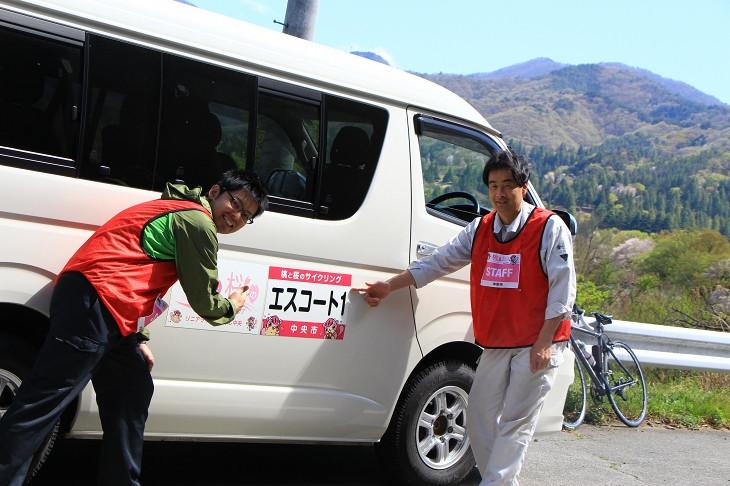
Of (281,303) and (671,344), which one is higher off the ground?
(281,303)

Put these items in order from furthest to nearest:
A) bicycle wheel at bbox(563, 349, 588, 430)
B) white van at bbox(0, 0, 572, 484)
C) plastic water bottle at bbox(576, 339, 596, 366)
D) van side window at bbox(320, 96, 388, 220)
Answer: plastic water bottle at bbox(576, 339, 596, 366) → bicycle wheel at bbox(563, 349, 588, 430) → van side window at bbox(320, 96, 388, 220) → white van at bbox(0, 0, 572, 484)

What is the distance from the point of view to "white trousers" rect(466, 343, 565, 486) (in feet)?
14.1

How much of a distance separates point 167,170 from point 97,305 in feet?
3.04

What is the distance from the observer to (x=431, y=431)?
16.2 ft

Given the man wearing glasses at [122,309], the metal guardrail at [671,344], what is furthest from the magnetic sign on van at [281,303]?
the metal guardrail at [671,344]

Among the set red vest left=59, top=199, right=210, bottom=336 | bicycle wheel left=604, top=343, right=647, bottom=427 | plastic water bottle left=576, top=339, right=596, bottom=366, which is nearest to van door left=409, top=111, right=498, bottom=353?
red vest left=59, top=199, right=210, bottom=336

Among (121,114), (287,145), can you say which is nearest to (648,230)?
(287,145)

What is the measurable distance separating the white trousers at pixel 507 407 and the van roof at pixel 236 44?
1.60m

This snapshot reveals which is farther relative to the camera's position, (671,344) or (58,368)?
(671,344)

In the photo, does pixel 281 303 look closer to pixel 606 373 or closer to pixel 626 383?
pixel 606 373

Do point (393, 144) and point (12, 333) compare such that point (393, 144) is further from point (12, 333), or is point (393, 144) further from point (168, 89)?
point (12, 333)

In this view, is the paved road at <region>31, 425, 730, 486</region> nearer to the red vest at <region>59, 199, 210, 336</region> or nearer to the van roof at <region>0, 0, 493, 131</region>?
the red vest at <region>59, 199, 210, 336</region>

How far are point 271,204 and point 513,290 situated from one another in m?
1.35

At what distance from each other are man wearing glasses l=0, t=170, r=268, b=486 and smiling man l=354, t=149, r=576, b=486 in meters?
1.29
